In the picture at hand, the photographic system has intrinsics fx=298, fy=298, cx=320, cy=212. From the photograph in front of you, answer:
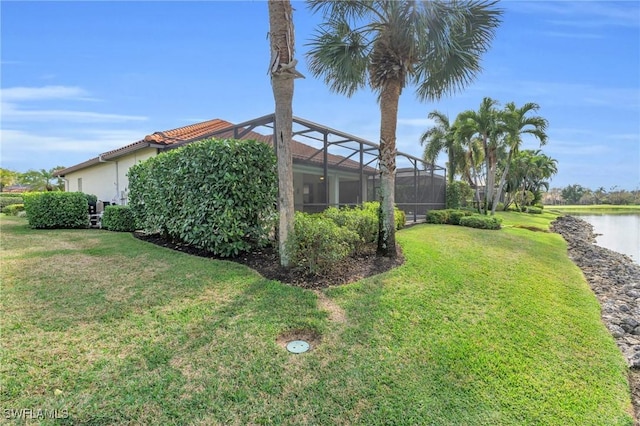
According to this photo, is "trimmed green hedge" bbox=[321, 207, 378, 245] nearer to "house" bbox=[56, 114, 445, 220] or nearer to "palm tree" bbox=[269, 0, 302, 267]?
"palm tree" bbox=[269, 0, 302, 267]

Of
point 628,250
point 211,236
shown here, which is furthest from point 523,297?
point 628,250

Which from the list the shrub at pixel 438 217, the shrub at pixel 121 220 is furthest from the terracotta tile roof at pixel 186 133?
the shrub at pixel 438 217

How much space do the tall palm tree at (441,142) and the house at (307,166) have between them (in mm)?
6121

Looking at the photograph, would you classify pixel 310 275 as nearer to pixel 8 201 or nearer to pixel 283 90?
pixel 283 90

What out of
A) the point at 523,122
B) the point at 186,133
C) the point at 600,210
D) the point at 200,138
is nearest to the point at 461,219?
the point at 523,122

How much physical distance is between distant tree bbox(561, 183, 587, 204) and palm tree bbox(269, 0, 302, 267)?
340 ft

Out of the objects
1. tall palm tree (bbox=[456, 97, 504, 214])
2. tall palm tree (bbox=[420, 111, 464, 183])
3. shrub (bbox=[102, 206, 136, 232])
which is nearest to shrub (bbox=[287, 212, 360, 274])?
shrub (bbox=[102, 206, 136, 232])

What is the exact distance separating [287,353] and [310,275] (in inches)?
79.3

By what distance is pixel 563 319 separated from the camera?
4.62m

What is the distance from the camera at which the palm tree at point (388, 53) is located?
260 inches

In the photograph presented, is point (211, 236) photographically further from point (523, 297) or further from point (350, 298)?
point (523, 297)

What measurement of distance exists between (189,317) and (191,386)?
3.96 feet

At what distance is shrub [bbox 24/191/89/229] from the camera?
385 inches

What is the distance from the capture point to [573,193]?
268ft
